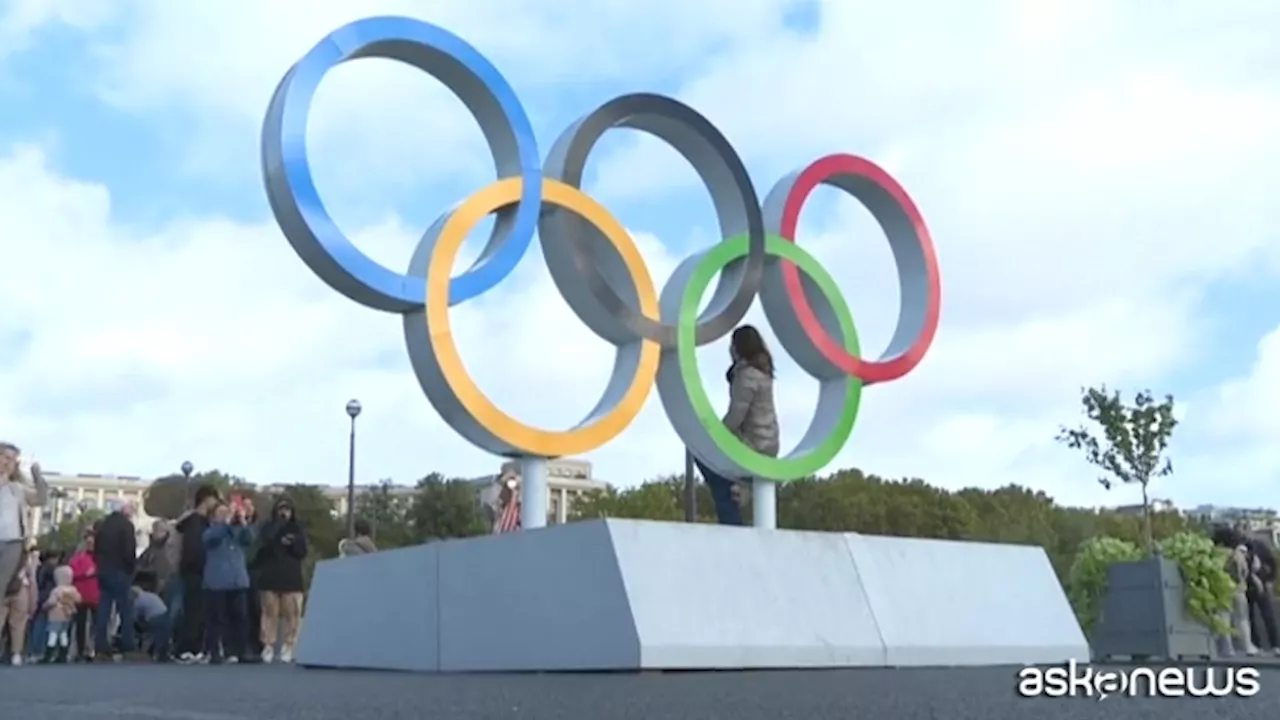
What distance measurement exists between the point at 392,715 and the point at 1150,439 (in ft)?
75.1

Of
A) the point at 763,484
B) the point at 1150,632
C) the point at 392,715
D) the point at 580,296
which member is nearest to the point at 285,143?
the point at 580,296

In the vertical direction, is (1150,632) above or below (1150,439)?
below

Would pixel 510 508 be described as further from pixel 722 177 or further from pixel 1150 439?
pixel 1150 439

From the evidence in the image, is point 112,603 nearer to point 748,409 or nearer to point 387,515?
point 748,409

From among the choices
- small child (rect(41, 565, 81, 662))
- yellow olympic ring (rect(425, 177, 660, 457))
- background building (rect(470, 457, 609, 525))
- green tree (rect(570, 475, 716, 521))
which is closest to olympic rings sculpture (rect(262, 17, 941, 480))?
yellow olympic ring (rect(425, 177, 660, 457))

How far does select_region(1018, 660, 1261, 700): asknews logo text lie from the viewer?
542cm

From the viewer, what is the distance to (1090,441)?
25.8m

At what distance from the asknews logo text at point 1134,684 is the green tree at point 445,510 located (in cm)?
5716

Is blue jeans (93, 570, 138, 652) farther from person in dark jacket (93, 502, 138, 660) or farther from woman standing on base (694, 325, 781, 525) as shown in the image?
woman standing on base (694, 325, 781, 525)

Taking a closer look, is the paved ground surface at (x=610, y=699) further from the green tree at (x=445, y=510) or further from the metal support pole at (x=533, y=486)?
the green tree at (x=445, y=510)

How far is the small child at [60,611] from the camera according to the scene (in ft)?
45.9

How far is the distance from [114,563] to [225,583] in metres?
1.63

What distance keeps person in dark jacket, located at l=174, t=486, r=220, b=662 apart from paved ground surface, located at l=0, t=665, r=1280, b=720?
5440 millimetres

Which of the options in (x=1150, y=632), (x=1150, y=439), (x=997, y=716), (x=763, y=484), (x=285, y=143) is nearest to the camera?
(x=997, y=716)
